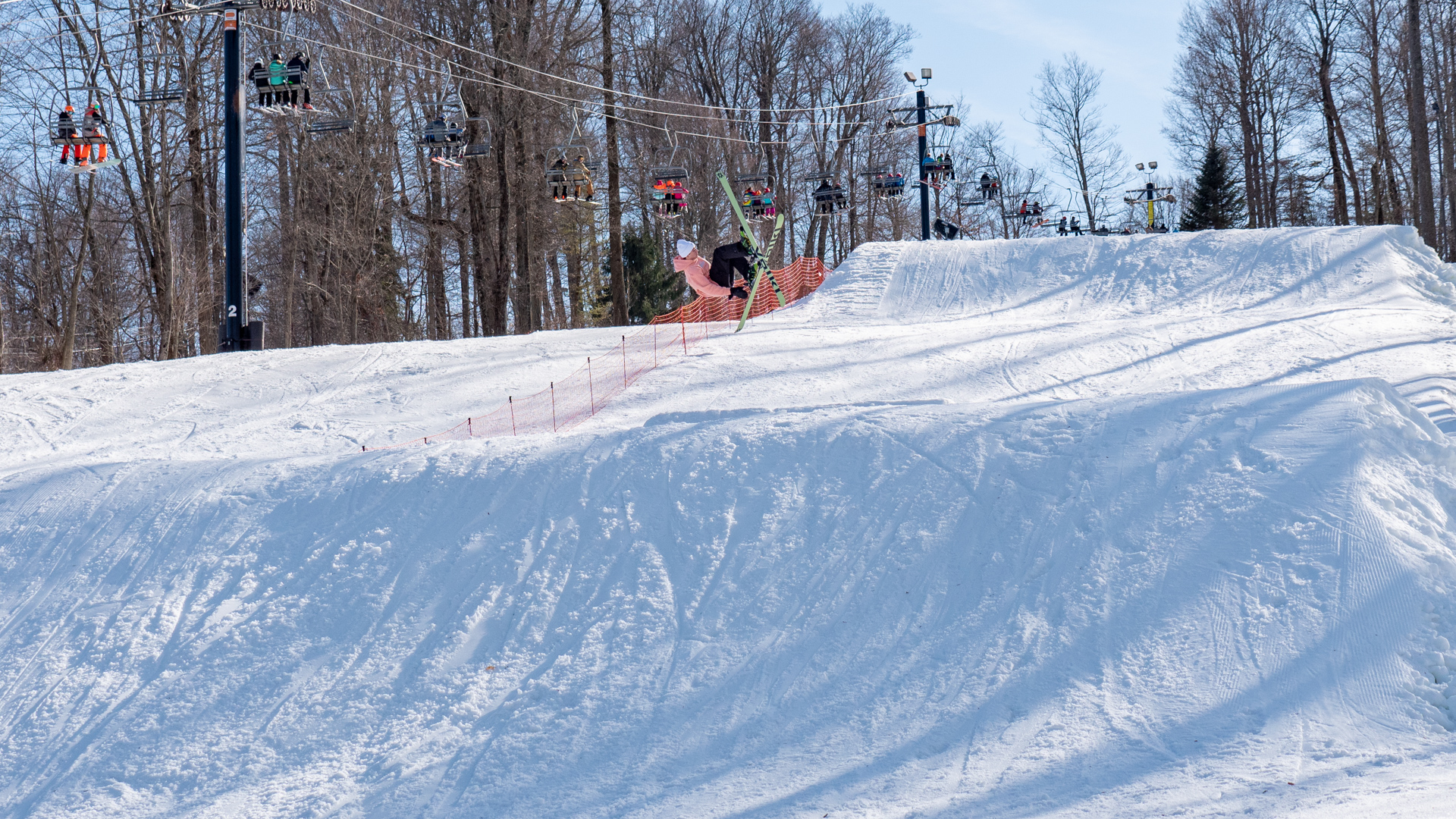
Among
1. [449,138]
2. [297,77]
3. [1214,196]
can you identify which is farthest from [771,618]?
[1214,196]

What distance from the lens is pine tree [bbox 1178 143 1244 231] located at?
124 feet

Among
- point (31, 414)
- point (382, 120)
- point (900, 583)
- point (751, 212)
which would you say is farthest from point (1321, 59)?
point (31, 414)

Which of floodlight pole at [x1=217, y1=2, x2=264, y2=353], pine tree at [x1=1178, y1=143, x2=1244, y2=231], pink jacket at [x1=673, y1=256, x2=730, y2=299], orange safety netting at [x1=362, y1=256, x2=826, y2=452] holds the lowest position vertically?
orange safety netting at [x1=362, y1=256, x2=826, y2=452]

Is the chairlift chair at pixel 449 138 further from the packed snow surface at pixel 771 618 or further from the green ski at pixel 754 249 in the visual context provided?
the packed snow surface at pixel 771 618

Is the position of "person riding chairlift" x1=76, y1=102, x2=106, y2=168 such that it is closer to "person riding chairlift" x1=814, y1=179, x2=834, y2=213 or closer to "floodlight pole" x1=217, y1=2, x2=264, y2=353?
"floodlight pole" x1=217, y1=2, x2=264, y2=353

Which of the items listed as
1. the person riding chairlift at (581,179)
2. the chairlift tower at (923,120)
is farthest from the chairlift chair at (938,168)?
the person riding chairlift at (581,179)

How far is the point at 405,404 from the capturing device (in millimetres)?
14055

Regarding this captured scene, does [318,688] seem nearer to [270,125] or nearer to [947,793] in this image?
[947,793]

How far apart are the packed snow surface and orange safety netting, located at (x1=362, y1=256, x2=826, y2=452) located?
2.81m

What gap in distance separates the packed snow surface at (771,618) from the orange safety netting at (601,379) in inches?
110

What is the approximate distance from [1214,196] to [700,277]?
27641mm

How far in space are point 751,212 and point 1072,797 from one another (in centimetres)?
1871

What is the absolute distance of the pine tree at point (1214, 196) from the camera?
37.7 meters

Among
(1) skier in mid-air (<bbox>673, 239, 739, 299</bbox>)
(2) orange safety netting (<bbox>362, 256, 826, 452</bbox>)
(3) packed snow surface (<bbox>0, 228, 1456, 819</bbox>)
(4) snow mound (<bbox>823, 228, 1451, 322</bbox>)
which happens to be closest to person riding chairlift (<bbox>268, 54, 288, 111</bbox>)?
(2) orange safety netting (<bbox>362, 256, 826, 452</bbox>)
